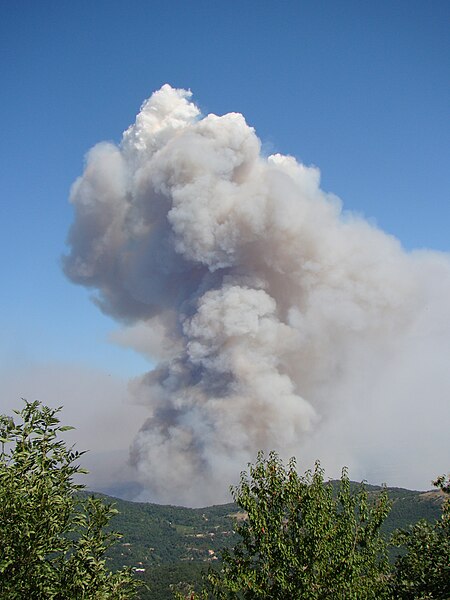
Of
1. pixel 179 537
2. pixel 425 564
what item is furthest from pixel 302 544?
pixel 179 537

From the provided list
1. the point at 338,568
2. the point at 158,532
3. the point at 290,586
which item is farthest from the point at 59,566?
the point at 158,532

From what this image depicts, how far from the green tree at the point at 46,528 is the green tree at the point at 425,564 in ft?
22.0

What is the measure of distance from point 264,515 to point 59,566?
470cm

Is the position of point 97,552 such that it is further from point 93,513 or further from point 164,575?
point 164,575

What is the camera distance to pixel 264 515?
35.3 feet

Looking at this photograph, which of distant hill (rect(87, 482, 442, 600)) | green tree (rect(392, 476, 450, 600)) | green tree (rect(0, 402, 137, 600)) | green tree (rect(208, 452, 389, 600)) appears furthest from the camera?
distant hill (rect(87, 482, 442, 600))

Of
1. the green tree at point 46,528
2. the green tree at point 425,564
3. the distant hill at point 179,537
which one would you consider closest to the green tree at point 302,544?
the green tree at point 425,564

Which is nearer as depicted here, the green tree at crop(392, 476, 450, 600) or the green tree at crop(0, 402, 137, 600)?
the green tree at crop(0, 402, 137, 600)

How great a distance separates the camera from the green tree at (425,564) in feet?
35.9

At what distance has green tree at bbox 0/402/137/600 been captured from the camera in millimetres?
6688

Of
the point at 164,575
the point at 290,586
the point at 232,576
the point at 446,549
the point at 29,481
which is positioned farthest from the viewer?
the point at 164,575

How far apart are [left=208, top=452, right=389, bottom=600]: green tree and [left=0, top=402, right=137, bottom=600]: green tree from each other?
131 inches

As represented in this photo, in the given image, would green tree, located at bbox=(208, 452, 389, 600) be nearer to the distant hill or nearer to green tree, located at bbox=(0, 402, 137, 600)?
green tree, located at bbox=(0, 402, 137, 600)

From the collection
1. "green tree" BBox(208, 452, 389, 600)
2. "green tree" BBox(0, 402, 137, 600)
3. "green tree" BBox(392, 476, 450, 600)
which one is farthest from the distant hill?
"green tree" BBox(0, 402, 137, 600)
